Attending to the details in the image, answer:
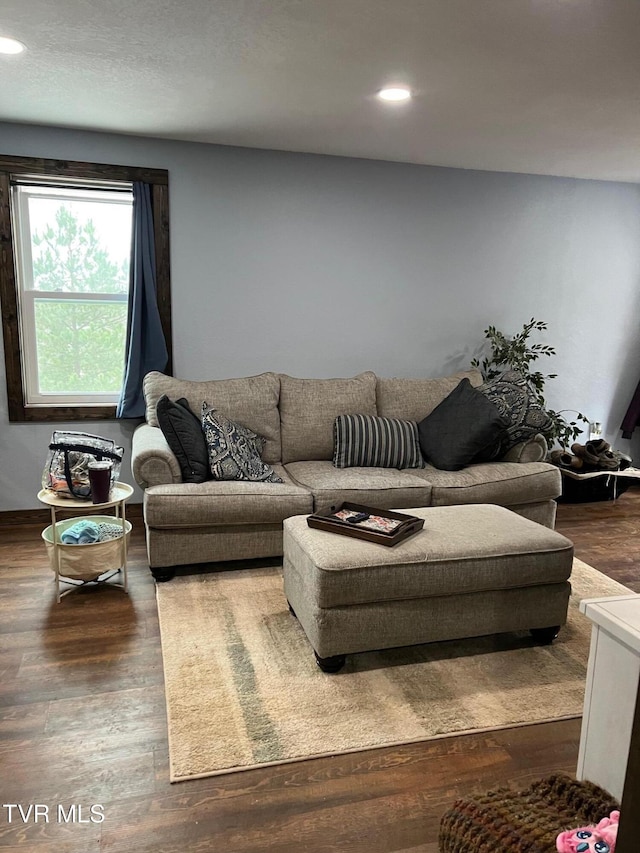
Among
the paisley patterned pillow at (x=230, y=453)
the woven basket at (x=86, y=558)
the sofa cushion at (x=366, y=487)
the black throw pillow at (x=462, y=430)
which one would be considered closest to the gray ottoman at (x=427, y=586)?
the sofa cushion at (x=366, y=487)

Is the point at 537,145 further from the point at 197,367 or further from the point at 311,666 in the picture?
the point at 311,666

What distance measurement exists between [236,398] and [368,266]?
1445 millimetres

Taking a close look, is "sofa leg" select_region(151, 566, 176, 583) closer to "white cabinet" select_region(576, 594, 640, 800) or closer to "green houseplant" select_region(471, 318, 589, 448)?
"white cabinet" select_region(576, 594, 640, 800)

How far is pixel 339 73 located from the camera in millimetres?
2748

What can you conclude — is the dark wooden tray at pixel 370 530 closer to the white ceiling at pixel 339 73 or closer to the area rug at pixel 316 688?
the area rug at pixel 316 688

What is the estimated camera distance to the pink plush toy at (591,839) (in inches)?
45.3

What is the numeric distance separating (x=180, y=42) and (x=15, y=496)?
2.86m

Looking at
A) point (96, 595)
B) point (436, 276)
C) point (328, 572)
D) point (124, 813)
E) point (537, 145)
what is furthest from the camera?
point (436, 276)

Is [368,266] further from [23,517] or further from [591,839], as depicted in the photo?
[591,839]

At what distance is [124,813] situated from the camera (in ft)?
5.63

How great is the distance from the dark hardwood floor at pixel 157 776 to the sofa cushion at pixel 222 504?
66 cm

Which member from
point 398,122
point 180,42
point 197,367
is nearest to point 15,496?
point 197,367

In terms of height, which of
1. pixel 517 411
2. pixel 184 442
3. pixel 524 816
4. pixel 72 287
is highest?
pixel 72 287

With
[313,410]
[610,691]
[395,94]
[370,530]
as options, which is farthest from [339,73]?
[610,691]
